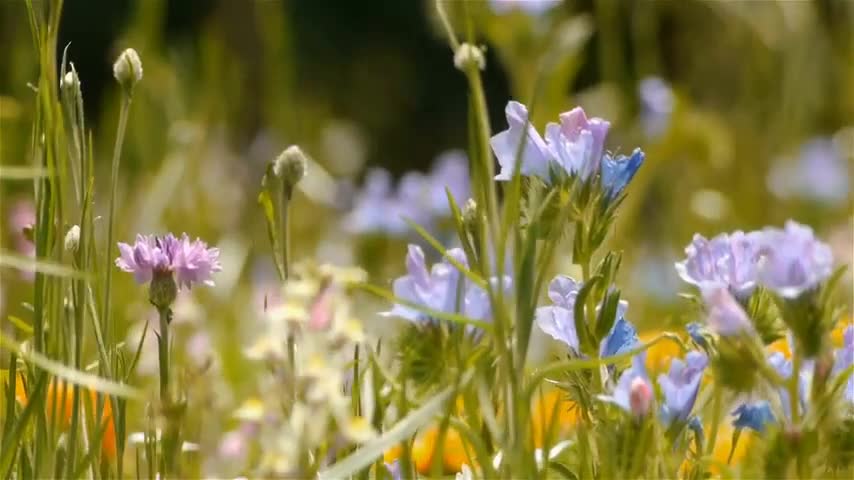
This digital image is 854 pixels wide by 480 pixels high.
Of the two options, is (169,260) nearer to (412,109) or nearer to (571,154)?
(571,154)

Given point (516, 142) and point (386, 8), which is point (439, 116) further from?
point (516, 142)

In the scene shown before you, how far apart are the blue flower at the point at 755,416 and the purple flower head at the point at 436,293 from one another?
0.10m

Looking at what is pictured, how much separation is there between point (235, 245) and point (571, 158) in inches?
56.4

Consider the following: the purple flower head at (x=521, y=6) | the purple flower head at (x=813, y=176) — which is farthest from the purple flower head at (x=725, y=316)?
the purple flower head at (x=813, y=176)

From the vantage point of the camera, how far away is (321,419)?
38 cm

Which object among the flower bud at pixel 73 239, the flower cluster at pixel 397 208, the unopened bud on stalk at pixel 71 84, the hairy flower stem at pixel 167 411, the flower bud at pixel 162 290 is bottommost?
the hairy flower stem at pixel 167 411

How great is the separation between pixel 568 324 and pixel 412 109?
376 centimetres

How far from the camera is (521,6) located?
128 cm

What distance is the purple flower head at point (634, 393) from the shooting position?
0.46 metres

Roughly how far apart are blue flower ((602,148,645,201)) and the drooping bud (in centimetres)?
9

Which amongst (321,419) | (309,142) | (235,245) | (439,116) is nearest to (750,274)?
(321,419)

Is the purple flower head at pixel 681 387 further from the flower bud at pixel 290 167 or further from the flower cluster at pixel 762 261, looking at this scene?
the flower bud at pixel 290 167

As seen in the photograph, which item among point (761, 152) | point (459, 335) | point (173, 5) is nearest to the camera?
point (459, 335)

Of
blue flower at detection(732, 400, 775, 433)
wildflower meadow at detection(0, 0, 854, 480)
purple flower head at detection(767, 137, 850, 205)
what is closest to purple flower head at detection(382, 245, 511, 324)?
wildflower meadow at detection(0, 0, 854, 480)
